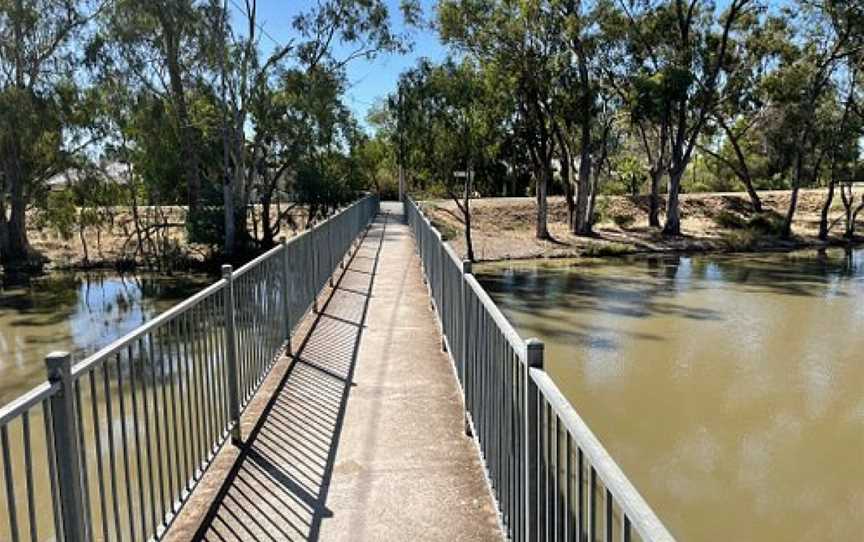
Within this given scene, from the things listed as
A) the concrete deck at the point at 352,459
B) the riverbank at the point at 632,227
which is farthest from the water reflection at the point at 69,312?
the riverbank at the point at 632,227

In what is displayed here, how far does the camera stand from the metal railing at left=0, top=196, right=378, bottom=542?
2.57m

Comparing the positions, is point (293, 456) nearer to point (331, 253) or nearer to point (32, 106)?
point (331, 253)

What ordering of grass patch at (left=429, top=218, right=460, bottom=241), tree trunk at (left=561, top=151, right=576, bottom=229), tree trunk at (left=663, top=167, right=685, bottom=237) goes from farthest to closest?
tree trunk at (left=663, top=167, right=685, bottom=237), tree trunk at (left=561, top=151, right=576, bottom=229), grass patch at (left=429, top=218, right=460, bottom=241)

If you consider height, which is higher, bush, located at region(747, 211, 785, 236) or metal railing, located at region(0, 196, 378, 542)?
metal railing, located at region(0, 196, 378, 542)

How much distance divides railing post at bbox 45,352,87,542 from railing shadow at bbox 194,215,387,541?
1.12m

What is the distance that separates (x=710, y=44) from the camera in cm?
2478

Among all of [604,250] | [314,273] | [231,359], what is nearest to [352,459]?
[231,359]

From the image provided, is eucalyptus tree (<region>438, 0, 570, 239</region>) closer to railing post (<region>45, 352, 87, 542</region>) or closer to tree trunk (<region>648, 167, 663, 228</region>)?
tree trunk (<region>648, 167, 663, 228</region>)

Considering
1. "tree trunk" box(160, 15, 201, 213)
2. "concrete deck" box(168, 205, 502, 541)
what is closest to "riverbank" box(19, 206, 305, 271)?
"tree trunk" box(160, 15, 201, 213)

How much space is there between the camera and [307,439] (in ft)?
16.5

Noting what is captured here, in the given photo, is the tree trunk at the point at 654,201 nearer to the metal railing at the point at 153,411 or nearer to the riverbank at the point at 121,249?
the riverbank at the point at 121,249

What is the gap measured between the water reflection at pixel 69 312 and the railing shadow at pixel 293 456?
12.9ft

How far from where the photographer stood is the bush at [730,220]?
28.1 meters

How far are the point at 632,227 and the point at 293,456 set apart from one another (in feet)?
81.0
